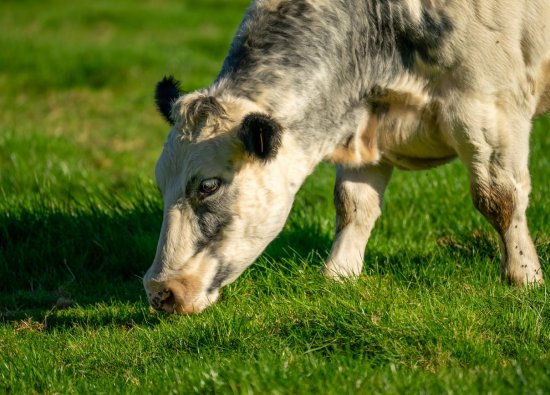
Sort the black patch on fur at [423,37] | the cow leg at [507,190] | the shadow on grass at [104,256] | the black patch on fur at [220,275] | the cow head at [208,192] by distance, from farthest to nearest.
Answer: the shadow on grass at [104,256] → the cow leg at [507,190] → the black patch on fur at [423,37] → the black patch on fur at [220,275] → the cow head at [208,192]

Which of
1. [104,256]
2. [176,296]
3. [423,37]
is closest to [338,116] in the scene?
[423,37]

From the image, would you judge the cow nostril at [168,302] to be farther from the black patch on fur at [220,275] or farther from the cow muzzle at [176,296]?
the black patch on fur at [220,275]

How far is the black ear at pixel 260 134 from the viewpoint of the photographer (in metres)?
4.65

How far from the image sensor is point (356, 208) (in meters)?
6.01

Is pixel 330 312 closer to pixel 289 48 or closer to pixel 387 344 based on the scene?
pixel 387 344

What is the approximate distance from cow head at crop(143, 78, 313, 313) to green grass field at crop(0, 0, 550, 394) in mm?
242

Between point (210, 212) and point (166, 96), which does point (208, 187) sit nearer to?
point (210, 212)

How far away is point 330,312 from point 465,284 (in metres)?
0.95

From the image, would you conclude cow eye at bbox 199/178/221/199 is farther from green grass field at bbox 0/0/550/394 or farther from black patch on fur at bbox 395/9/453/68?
black patch on fur at bbox 395/9/453/68

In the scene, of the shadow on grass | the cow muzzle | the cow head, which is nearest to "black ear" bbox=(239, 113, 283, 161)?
the cow head

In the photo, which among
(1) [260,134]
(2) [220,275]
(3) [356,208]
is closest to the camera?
(1) [260,134]

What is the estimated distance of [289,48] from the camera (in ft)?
16.7

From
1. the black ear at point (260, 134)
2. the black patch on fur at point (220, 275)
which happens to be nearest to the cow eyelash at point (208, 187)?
the black ear at point (260, 134)

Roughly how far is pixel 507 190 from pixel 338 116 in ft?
3.57
